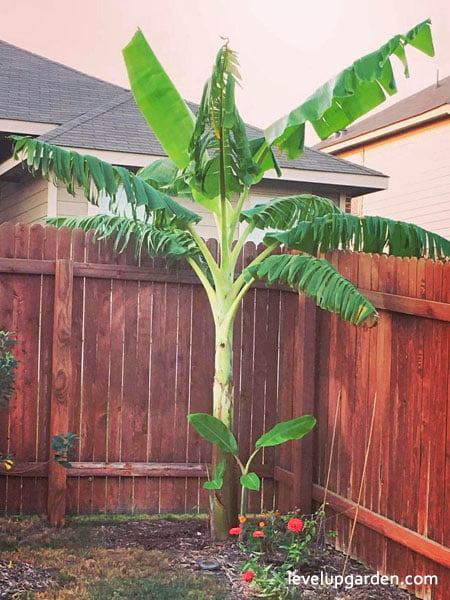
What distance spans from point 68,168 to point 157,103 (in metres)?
0.89

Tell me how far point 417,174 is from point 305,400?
12.6m

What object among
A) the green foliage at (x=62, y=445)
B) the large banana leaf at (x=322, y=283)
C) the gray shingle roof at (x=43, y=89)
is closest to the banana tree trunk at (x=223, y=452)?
the large banana leaf at (x=322, y=283)

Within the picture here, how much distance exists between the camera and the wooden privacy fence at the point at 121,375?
6516 millimetres

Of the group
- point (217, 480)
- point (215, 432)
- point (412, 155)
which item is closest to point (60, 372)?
point (215, 432)

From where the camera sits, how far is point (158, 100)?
6.03 metres

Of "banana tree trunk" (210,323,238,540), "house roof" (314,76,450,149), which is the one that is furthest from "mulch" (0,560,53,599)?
"house roof" (314,76,450,149)

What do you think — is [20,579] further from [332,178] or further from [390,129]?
[390,129]

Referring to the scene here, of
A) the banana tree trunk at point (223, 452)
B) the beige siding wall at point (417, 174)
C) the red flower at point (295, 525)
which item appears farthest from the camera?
the beige siding wall at point (417, 174)

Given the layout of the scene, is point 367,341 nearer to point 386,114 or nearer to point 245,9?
point 386,114

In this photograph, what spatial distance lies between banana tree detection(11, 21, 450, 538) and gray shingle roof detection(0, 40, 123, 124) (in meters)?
5.36

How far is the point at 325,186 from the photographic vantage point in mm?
11852

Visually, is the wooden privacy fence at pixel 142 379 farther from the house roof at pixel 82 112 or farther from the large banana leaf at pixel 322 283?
the house roof at pixel 82 112

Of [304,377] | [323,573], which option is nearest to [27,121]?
[304,377]

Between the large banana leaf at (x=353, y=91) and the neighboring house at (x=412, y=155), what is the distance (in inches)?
425
